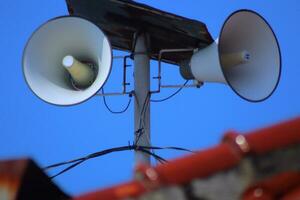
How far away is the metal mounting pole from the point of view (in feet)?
17.7

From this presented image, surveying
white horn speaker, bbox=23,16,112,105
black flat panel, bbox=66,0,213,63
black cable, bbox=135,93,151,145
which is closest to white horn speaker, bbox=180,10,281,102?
black flat panel, bbox=66,0,213,63

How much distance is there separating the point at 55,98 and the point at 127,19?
1.24 metres

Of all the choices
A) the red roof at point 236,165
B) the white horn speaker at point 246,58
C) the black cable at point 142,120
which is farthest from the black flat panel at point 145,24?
the red roof at point 236,165

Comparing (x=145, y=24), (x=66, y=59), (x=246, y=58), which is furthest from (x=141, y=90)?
(x=246, y=58)

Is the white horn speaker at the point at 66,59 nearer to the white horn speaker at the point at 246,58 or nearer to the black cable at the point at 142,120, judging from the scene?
the black cable at the point at 142,120

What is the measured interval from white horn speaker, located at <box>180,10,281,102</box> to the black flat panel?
0.30 metres

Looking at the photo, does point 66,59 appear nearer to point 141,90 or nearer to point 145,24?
point 141,90

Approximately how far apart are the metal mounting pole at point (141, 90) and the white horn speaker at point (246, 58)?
63cm

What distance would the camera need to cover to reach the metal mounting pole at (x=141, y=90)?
5406 millimetres

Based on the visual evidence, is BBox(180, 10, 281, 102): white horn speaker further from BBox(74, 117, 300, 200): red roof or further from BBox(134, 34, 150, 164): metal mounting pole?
BBox(74, 117, 300, 200): red roof

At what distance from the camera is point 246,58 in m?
5.00

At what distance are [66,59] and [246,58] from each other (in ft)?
5.11

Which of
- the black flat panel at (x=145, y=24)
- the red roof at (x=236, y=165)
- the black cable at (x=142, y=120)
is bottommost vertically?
the red roof at (x=236, y=165)

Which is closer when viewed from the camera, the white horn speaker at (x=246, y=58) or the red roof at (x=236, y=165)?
→ the red roof at (x=236, y=165)
